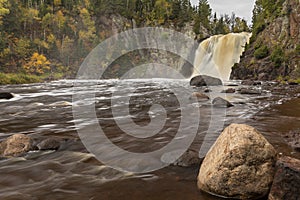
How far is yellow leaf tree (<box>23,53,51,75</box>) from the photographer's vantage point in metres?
54.4

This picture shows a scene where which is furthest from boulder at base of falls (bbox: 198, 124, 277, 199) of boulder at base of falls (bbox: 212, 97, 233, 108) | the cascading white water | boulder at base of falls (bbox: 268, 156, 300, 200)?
the cascading white water

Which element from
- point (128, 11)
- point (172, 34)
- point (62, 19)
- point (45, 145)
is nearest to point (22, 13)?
point (62, 19)

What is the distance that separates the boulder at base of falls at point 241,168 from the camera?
2.80 m

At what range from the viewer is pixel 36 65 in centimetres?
5531

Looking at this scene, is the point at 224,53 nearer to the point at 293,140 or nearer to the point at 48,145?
the point at 293,140

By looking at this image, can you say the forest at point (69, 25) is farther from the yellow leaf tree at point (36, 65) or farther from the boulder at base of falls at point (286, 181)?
the boulder at base of falls at point (286, 181)

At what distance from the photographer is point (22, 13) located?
6234 cm

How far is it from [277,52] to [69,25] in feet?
215

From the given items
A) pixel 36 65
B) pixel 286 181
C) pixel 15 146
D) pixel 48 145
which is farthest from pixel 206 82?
pixel 36 65

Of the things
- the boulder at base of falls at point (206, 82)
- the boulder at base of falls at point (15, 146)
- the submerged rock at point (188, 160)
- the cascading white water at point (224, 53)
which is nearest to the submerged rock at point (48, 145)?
the boulder at base of falls at point (15, 146)

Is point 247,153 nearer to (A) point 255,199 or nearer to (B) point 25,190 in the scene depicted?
(A) point 255,199

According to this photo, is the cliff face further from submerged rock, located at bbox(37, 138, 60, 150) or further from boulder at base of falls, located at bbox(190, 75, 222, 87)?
submerged rock, located at bbox(37, 138, 60, 150)

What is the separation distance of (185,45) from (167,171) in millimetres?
61402

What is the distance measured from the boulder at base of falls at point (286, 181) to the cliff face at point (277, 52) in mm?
25688
